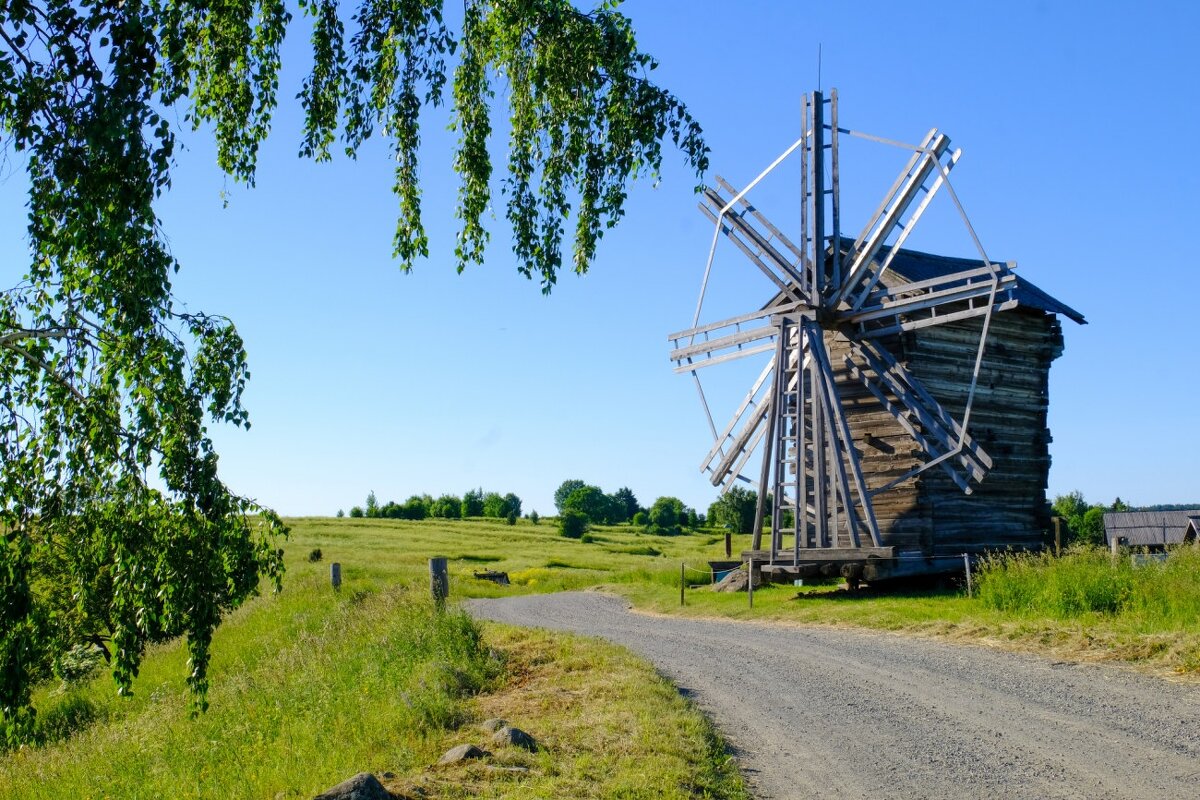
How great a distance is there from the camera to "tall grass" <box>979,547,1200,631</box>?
13609 mm

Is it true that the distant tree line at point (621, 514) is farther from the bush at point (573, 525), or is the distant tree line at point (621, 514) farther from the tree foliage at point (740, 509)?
the tree foliage at point (740, 509)

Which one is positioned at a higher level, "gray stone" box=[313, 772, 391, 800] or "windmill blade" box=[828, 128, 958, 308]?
"windmill blade" box=[828, 128, 958, 308]

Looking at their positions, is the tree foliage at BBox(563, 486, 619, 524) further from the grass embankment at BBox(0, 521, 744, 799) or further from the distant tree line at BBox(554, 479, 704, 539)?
the grass embankment at BBox(0, 521, 744, 799)

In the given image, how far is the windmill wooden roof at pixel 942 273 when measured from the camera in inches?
970

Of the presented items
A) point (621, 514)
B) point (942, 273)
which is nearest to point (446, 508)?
point (621, 514)

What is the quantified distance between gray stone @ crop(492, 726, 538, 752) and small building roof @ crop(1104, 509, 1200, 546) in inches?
1766

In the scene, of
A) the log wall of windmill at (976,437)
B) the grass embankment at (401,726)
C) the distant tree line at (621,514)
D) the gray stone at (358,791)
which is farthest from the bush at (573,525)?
the gray stone at (358,791)

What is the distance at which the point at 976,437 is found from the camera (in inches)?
939

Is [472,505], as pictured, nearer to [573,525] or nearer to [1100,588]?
[573,525]

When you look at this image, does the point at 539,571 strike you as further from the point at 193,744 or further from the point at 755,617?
the point at 193,744

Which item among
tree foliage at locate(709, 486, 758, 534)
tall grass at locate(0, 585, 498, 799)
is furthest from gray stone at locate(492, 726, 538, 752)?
tree foliage at locate(709, 486, 758, 534)

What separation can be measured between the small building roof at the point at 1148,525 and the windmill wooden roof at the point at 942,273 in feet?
83.2

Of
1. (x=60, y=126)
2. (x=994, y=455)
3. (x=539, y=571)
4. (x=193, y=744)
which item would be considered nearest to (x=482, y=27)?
(x=60, y=126)

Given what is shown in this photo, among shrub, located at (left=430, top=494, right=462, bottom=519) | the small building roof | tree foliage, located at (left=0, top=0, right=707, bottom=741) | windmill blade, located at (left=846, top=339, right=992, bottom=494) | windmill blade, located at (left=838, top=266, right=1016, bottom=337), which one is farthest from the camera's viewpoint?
shrub, located at (left=430, top=494, right=462, bottom=519)
